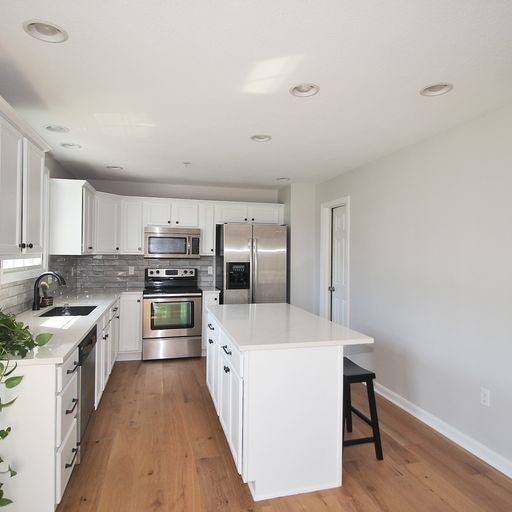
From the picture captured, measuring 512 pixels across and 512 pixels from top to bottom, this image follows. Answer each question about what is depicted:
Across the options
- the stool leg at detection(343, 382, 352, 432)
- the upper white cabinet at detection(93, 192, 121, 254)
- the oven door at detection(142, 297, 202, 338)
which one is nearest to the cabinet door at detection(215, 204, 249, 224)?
the oven door at detection(142, 297, 202, 338)

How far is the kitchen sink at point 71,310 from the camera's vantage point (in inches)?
128

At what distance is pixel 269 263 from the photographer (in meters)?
5.02

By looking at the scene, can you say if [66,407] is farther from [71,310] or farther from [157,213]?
[157,213]

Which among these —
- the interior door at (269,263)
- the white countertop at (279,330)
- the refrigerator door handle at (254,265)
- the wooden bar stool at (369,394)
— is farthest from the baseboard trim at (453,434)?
the refrigerator door handle at (254,265)

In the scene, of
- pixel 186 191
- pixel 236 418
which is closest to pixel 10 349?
pixel 236 418

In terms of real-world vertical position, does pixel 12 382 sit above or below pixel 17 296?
below

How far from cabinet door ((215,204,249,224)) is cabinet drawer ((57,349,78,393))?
10.6 feet

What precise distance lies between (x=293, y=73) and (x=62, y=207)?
2.80 m

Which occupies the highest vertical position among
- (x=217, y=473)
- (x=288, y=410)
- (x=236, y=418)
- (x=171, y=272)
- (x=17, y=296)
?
(x=171, y=272)

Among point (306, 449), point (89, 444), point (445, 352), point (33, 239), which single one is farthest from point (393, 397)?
point (33, 239)

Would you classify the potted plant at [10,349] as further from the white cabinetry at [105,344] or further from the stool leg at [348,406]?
the stool leg at [348,406]

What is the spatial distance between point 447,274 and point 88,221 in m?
3.58

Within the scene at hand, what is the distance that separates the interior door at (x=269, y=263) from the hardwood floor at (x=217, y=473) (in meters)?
2.01

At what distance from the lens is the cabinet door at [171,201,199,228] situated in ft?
16.6
